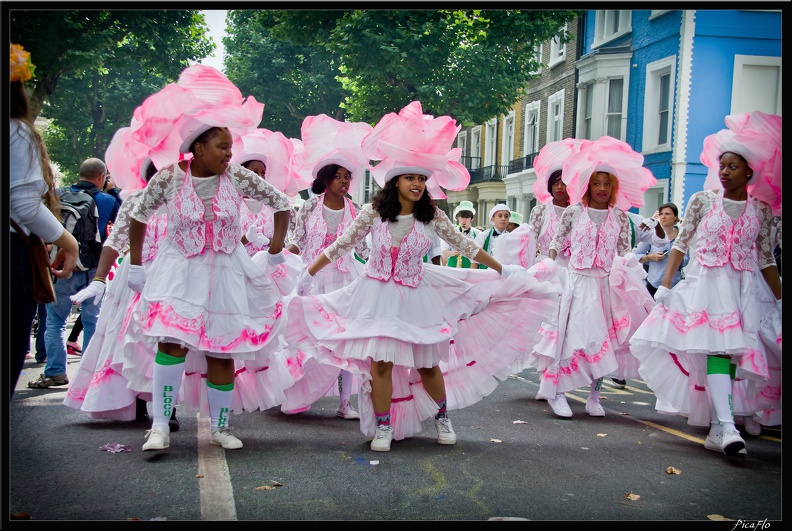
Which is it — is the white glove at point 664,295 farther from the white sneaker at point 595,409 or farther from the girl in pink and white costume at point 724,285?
the white sneaker at point 595,409

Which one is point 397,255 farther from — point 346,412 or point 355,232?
point 346,412

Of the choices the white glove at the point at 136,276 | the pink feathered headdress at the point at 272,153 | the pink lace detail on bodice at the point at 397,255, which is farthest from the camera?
the pink feathered headdress at the point at 272,153

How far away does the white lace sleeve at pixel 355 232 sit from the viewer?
573cm

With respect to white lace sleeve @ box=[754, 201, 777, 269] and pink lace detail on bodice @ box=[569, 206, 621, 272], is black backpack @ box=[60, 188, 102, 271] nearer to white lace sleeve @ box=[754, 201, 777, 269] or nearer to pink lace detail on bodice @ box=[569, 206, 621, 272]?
pink lace detail on bodice @ box=[569, 206, 621, 272]

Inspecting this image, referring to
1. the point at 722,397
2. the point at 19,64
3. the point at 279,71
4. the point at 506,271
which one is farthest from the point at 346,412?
the point at 19,64

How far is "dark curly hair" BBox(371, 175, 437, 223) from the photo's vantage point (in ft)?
18.7

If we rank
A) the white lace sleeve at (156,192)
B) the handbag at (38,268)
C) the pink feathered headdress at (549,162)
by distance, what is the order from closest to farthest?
the handbag at (38,268), the white lace sleeve at (156,192), the pink feathered headdress at (549,162)

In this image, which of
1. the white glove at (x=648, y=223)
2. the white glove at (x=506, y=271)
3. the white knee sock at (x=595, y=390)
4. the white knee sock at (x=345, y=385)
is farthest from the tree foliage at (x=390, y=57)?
the white knee sock at (x=595, y=390)

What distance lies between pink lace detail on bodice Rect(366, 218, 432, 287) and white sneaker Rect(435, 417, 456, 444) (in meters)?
0.96

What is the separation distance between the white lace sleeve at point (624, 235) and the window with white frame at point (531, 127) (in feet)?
8.09

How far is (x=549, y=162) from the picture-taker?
8.64 meters

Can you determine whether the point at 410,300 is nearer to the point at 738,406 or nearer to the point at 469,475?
the point at 469,475

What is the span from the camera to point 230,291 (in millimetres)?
5266
